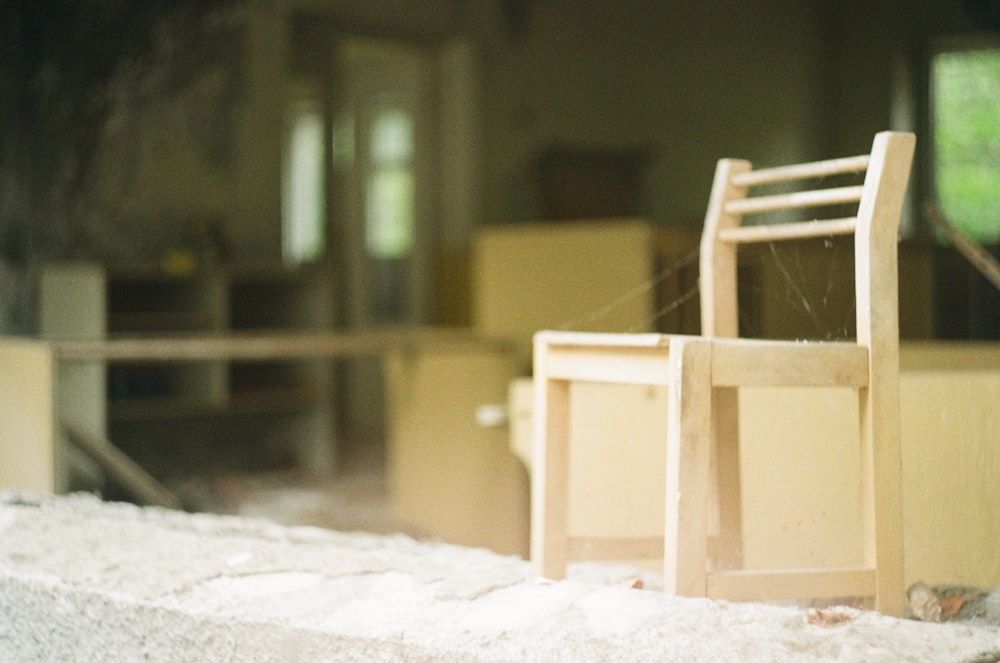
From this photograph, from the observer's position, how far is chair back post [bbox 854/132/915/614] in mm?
1605

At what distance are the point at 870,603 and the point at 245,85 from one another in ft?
15.1

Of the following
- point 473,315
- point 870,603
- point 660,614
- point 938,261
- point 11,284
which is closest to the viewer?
point 660,614

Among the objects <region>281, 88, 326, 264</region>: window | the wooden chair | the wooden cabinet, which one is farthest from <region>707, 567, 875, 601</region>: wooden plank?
<region>281, 88, 326, 264</region>: window

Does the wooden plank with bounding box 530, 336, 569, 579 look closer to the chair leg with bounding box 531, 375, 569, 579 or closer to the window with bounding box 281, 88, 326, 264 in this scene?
the chair leg with bounding box 531, 375, 569, 579

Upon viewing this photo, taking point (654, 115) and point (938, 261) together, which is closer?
point (938, 261)

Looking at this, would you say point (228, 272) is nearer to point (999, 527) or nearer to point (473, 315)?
point (473, 315)

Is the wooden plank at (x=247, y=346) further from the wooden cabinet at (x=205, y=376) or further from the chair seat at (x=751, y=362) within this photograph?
the chair seat at (x=751, y=362)

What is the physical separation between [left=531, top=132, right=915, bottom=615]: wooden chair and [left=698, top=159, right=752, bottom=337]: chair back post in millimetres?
121

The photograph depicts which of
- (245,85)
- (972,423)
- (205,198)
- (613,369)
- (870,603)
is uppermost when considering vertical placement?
(245,85)

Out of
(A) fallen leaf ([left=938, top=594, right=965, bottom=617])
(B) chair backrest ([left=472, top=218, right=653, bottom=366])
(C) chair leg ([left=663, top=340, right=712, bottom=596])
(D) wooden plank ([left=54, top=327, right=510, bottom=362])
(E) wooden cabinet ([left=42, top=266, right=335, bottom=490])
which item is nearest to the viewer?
(C) chair leg ([left=663, top=340, right=712, bottom=596])

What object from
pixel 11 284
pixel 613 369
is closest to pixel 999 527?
pixel 613 369

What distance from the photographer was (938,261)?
375cm

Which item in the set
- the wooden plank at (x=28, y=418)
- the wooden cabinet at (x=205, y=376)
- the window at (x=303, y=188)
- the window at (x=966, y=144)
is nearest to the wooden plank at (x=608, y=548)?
the wooden plank at (x=28, y=418)

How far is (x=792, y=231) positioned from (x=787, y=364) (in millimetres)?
301
